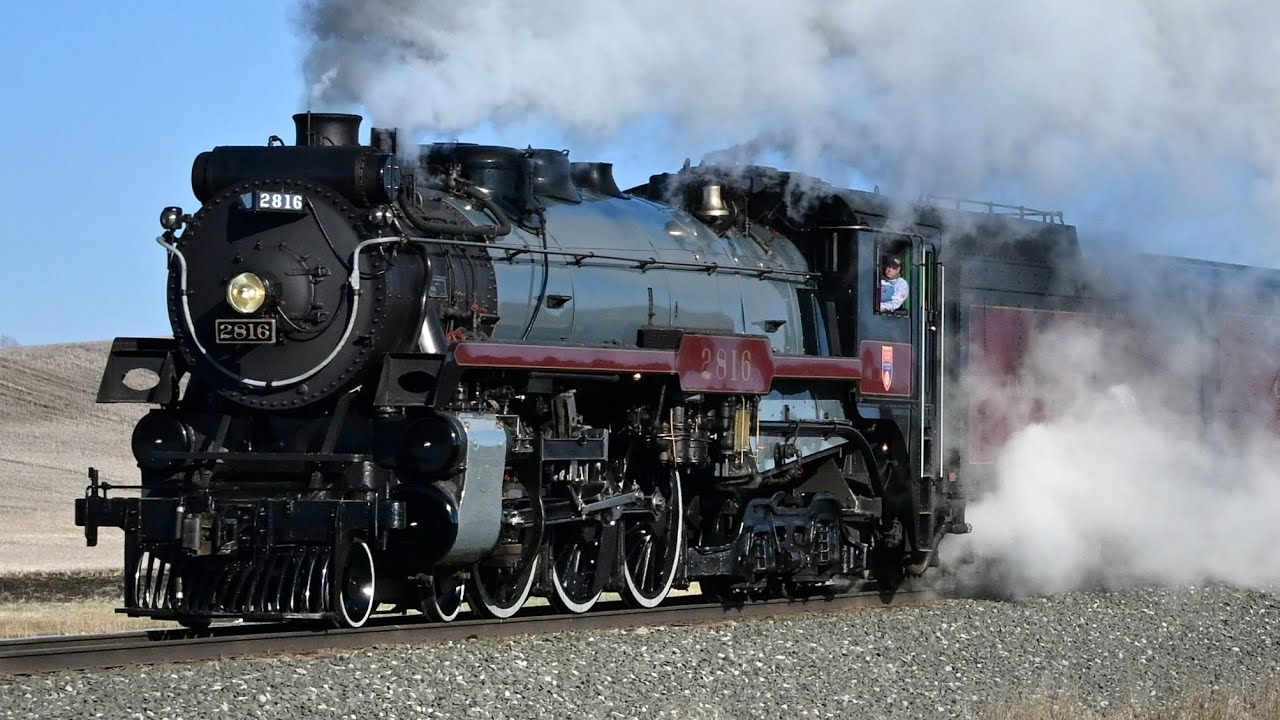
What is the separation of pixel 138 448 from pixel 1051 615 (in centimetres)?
740

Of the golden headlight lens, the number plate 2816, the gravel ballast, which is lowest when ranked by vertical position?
the gravel ballast

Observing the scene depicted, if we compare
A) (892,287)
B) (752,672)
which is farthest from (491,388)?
(892,287)

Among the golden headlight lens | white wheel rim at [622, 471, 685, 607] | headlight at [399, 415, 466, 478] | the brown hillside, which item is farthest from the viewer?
the brown hillside

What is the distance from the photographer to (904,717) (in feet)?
32.5

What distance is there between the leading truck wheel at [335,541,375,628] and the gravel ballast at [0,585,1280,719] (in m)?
1.00

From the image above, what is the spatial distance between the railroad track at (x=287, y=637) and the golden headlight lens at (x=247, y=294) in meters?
2.19

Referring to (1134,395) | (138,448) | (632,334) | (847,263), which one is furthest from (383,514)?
(1134,395)

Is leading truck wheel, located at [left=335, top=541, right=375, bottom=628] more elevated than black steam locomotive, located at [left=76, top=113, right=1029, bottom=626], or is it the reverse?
black steam locomotive, located at [left=76, top=113, right=1029, bottom=626]

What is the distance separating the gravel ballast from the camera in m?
8.84

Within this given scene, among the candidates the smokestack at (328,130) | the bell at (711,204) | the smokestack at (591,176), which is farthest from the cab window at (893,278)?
the smokestack at (328,130)

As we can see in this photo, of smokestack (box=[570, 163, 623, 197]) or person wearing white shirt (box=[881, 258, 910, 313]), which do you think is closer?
smokestack (box=[570, 163, 623, 197])

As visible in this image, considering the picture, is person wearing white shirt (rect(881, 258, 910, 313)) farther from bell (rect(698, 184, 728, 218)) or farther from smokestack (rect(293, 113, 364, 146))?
smokestack (rect(293, 113, 364, 146))

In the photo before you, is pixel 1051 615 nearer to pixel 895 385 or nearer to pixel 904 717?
pixel 895 385

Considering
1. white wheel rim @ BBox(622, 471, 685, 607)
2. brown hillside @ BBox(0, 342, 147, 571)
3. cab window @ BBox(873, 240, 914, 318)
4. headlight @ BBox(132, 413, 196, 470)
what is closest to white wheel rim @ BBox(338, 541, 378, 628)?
headlight @ BBox(132, 413, 196, 470)
